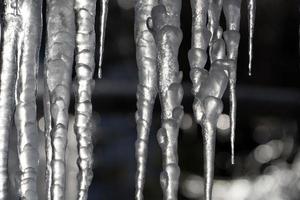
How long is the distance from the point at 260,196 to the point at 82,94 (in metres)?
1.40

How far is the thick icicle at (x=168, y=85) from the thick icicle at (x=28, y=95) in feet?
0.45

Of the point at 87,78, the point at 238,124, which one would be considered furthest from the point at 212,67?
the point at 238,124

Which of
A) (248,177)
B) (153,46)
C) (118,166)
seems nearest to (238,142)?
(248,177)

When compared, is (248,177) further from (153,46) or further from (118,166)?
(153,46)

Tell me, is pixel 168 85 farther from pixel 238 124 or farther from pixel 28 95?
pixel 238 124

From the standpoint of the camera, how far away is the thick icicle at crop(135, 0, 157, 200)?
30.4 inches

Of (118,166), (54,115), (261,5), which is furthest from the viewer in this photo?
(261,5)

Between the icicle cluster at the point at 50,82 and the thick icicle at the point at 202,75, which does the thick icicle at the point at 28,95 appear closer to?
the icicle cluster at the point at 50,82

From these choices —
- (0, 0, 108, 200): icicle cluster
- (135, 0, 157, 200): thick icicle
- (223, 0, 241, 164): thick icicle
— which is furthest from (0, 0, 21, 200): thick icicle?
(223, 0, 241, 164): thick icicle

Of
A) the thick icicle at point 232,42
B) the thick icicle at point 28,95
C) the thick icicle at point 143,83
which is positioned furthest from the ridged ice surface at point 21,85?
the thick icicle at point 232,42

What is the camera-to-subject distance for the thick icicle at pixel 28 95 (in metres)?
0.77

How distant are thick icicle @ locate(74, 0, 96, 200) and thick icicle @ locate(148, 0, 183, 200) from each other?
7 centimetres

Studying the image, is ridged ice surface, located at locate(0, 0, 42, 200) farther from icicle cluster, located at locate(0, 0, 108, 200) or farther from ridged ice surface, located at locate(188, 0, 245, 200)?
ridged ice surface, located at locate(188, 0, 245, 200)

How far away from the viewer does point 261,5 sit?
6.99 feet
